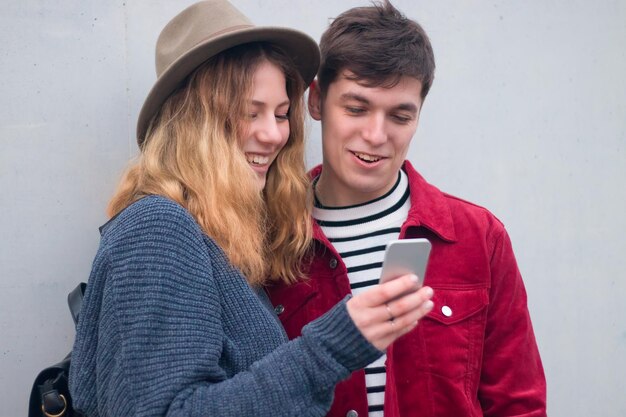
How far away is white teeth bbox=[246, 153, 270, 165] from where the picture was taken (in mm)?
1999

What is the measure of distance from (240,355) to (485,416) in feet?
2.87

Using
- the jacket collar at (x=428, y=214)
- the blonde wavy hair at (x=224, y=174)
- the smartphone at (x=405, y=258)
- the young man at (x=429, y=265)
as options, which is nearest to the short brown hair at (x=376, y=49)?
the young man at (x=429, y=265)

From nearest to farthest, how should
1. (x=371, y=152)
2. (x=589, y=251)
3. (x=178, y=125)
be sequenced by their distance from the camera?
(x=178, y=125) → (x=371, y=152) → (x=589, y=251)

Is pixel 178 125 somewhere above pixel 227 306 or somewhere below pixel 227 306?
above

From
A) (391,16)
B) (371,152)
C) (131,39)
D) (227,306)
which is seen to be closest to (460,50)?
(391,16)

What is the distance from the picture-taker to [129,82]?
2303 mm

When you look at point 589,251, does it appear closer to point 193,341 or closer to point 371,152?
point 371,152

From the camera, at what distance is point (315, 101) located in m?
2.29

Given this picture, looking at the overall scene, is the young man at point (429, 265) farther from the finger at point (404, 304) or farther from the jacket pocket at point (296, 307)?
the finger at point (404, 304)

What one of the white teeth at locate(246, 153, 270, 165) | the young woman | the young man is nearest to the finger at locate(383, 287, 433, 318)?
the young woman

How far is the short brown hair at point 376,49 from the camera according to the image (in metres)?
2.08

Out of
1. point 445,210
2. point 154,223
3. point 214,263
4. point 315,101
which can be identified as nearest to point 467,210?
point 445,210

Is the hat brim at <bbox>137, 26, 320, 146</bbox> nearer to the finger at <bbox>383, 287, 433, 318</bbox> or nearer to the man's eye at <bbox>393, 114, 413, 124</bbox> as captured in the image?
the man's eye at <bbox>393, 114, 413, 124</bbox>

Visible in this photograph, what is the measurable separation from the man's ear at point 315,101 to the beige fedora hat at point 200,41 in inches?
7.2
